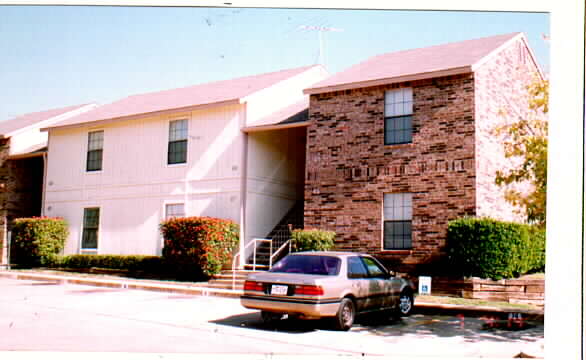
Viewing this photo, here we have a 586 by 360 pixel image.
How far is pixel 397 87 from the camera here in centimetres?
1681

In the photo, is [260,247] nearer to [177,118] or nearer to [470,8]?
[177,118]

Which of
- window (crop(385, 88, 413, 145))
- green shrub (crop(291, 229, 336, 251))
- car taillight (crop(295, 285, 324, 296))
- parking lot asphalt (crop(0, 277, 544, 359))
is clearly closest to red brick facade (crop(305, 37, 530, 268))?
window (crop(385, 88, 413, 145))

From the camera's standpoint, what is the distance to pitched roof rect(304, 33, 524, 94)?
1611cm

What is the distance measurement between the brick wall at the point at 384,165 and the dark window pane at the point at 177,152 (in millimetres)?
4694

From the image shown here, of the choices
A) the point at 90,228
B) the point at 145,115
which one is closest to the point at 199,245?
the point at 145,115

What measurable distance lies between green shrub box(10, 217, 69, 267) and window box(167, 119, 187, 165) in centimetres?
507

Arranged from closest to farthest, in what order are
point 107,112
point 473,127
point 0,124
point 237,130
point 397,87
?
point 473,127, point 397,87, point 237,130, point 107,112, point 0,124

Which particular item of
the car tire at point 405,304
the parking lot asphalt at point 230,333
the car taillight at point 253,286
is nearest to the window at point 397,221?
the car tire at point 405,304

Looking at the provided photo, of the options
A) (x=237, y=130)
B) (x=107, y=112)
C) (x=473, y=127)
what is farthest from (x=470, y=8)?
(x=107, y=112)

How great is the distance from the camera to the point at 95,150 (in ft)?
75.6

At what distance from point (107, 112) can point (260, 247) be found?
8.47 meters

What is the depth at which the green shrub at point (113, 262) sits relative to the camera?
19969mm

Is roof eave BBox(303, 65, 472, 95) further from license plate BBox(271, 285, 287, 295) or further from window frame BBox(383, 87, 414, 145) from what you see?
license plate BBox(271, 285, 287, 295)

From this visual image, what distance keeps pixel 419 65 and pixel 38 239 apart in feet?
45.3
